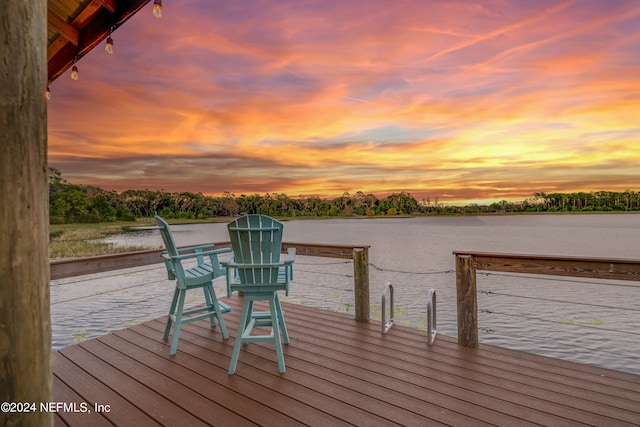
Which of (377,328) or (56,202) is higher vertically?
(56,202)

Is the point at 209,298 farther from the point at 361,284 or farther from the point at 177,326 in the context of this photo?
the point at 361,284

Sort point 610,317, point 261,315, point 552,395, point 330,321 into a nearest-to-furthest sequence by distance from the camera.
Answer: point 552,395 < point 261,315 < point 330,321 < point 610,317

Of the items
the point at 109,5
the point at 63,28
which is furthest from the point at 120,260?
the point at 109,5

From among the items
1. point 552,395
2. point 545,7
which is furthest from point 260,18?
point 552,395

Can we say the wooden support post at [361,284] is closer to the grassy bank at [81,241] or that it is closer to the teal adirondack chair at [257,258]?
the teal adirondack chair at [257,258]

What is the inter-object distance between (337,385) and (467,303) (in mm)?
1391

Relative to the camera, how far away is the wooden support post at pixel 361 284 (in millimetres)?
3549

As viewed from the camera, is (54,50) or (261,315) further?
(54,50)

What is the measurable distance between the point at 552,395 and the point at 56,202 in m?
30.5

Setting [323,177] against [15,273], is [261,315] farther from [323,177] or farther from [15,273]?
[323,177]

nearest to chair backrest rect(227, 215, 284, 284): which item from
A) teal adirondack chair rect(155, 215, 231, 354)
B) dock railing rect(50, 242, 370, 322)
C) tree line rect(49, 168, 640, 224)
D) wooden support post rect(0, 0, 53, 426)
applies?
teal adirondack chair rect(155, 215, 231, 354)

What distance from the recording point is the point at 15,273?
35.9 inches

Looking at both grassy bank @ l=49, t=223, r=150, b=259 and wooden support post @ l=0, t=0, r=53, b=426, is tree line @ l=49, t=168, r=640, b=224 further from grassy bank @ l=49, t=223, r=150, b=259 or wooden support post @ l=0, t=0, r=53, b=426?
wooden support post @ l=0, t=0, r=53, b=426

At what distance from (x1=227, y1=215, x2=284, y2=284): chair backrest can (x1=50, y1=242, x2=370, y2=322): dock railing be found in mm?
1283
